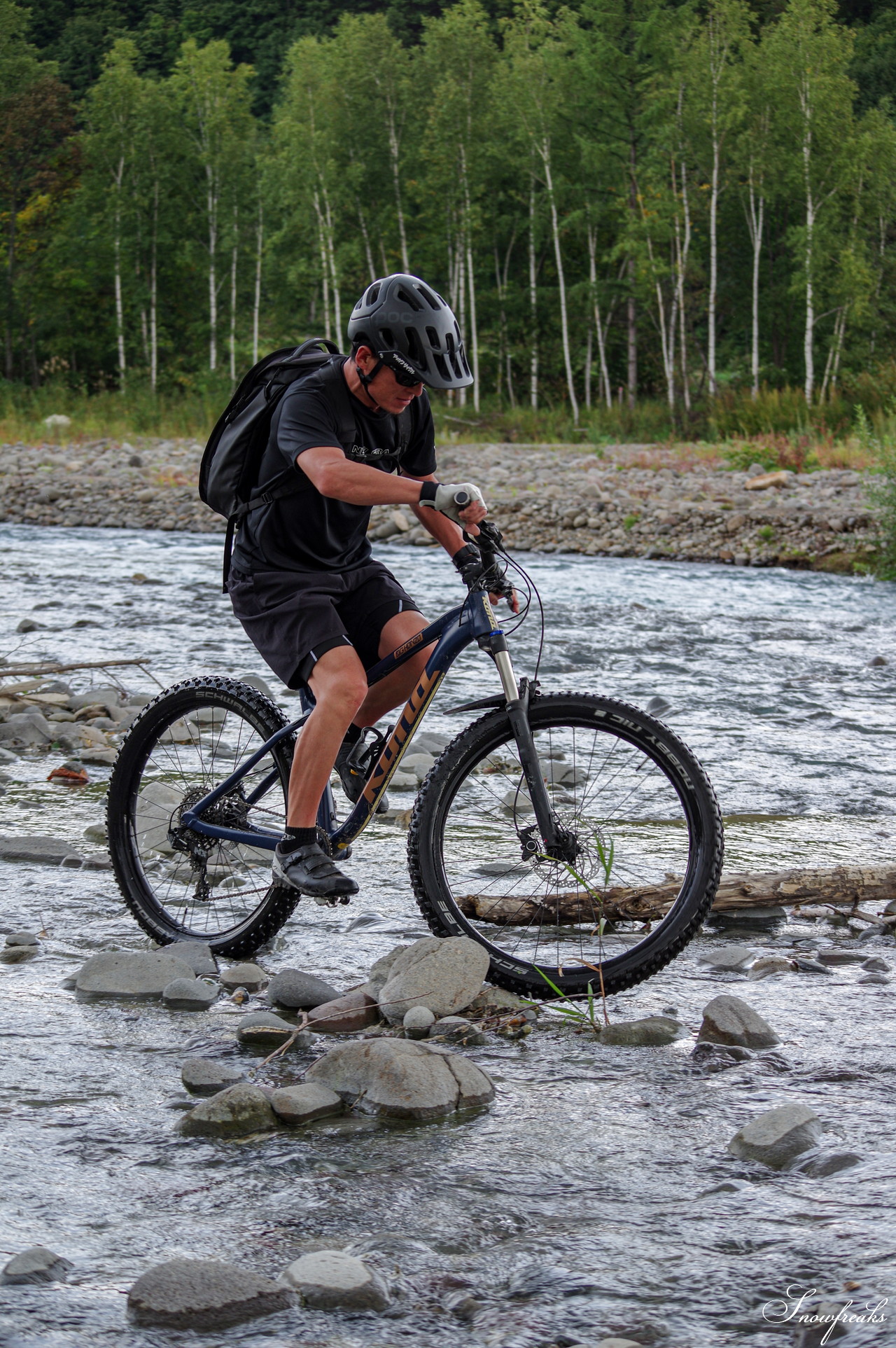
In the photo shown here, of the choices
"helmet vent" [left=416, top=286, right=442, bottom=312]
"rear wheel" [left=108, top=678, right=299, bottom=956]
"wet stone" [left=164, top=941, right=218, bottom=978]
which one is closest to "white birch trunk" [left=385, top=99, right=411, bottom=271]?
"rear wheel" [left=108, top=678, right=299, bottom=956]

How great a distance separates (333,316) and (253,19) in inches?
2102

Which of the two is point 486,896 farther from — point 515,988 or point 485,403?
point 485,403

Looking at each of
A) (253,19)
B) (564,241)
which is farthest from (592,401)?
(253,19)

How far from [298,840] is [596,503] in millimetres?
17951

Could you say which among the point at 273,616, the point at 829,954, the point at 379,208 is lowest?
the point at 829,954

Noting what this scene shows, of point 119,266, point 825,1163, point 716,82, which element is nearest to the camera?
point 825,1163

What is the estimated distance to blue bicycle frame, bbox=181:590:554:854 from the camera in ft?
13.1

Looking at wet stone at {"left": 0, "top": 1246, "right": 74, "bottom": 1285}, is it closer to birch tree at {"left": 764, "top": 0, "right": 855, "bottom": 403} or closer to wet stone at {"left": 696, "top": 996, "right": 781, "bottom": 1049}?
wet stone at {"left": 696, "top": 996, "right": 781, "bottom": 1049}

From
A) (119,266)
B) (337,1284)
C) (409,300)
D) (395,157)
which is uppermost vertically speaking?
(395,157)

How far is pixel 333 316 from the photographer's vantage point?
180 feet

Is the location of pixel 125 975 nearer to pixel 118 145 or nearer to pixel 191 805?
pixel 191 805

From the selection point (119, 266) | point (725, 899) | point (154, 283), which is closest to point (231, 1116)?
point (725, 899)

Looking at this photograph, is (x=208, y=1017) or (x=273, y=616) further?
(x=273, y=616)

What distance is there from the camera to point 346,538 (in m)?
4.36
